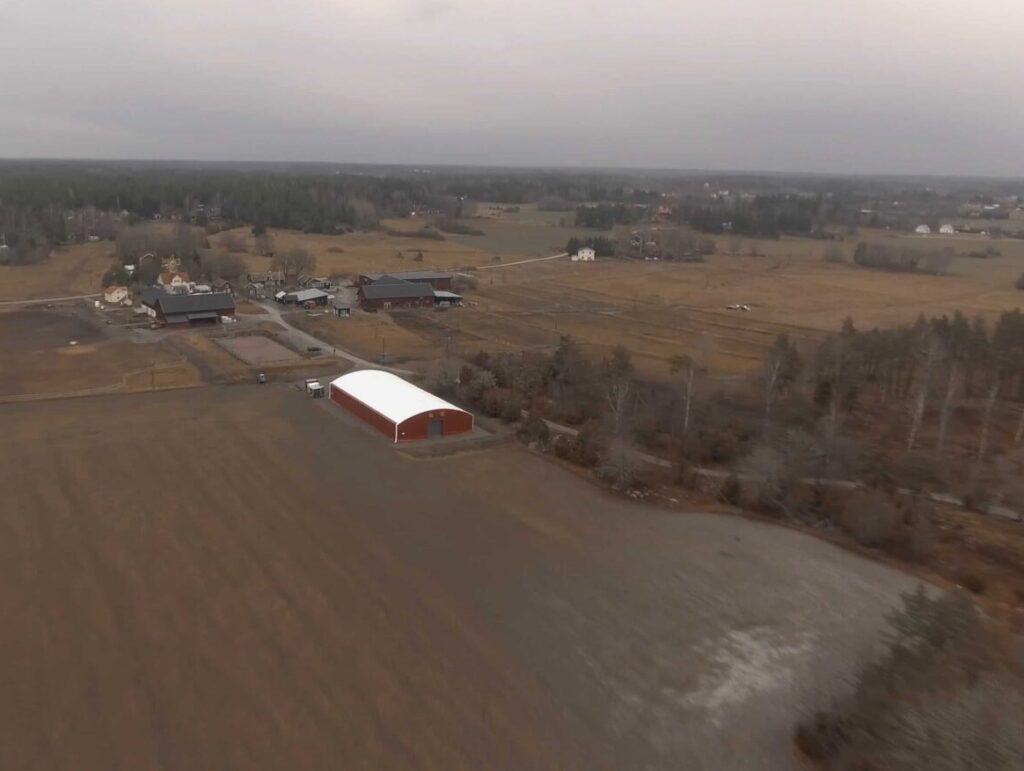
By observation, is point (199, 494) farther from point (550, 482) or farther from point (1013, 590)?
point (1013, 590)

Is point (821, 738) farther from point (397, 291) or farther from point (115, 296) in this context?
point (115, 296)

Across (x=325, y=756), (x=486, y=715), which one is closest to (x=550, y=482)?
(x=486, y=715)

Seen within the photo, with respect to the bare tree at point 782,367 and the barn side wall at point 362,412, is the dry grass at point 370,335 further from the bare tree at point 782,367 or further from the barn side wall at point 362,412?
the bare tree at point 782,367

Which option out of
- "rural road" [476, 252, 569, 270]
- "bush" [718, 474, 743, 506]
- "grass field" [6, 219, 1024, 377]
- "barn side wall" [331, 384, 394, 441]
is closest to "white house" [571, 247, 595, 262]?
"grass field" [6, 219, 1024, 377]

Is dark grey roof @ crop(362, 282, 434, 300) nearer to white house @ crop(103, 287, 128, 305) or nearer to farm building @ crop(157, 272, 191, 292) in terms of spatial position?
farm building @ crop(157, 272, 191, 292)

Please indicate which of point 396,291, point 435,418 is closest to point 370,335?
point 396,291
